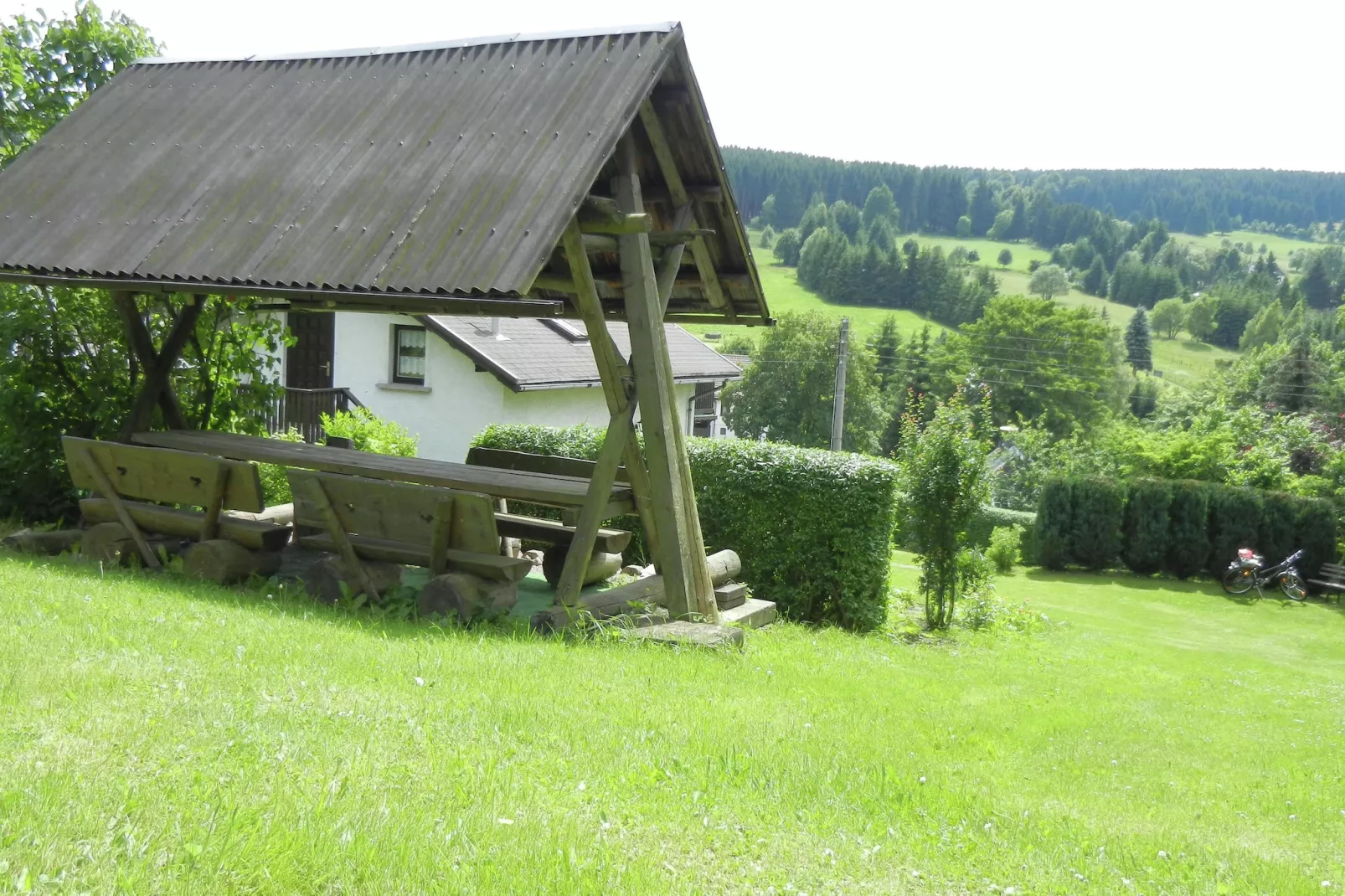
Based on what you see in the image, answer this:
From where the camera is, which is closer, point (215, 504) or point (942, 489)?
point (215, 504)

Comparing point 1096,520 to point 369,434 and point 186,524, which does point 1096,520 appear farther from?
point 186,524

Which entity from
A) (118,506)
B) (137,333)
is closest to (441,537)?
(118,506)

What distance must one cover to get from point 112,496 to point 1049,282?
14932cm

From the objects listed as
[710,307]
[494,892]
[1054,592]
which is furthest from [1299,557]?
[494,892]

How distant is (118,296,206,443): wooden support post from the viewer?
11.9 meters

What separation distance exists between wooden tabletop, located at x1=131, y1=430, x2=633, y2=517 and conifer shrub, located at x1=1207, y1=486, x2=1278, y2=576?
83.6 feet

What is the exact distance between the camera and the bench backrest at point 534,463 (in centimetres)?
1164

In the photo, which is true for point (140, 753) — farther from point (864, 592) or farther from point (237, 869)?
point (864, 592)

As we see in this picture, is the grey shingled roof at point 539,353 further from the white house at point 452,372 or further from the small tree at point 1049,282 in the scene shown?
the small tree at point 1049,282

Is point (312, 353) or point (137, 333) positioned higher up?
point (137, 333)

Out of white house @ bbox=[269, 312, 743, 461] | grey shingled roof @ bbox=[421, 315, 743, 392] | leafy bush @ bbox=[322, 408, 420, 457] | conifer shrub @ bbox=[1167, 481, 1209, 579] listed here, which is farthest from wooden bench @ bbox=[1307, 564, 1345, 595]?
leafy bush @ bbox=[322, 408, 420, 457]

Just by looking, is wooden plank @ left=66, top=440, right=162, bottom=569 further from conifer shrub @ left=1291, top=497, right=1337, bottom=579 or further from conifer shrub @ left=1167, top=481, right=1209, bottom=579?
conifer shrub @ left=1291, top=497, right=1337, bottom=579

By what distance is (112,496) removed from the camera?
1059cm

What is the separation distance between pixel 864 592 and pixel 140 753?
34.2 feet
